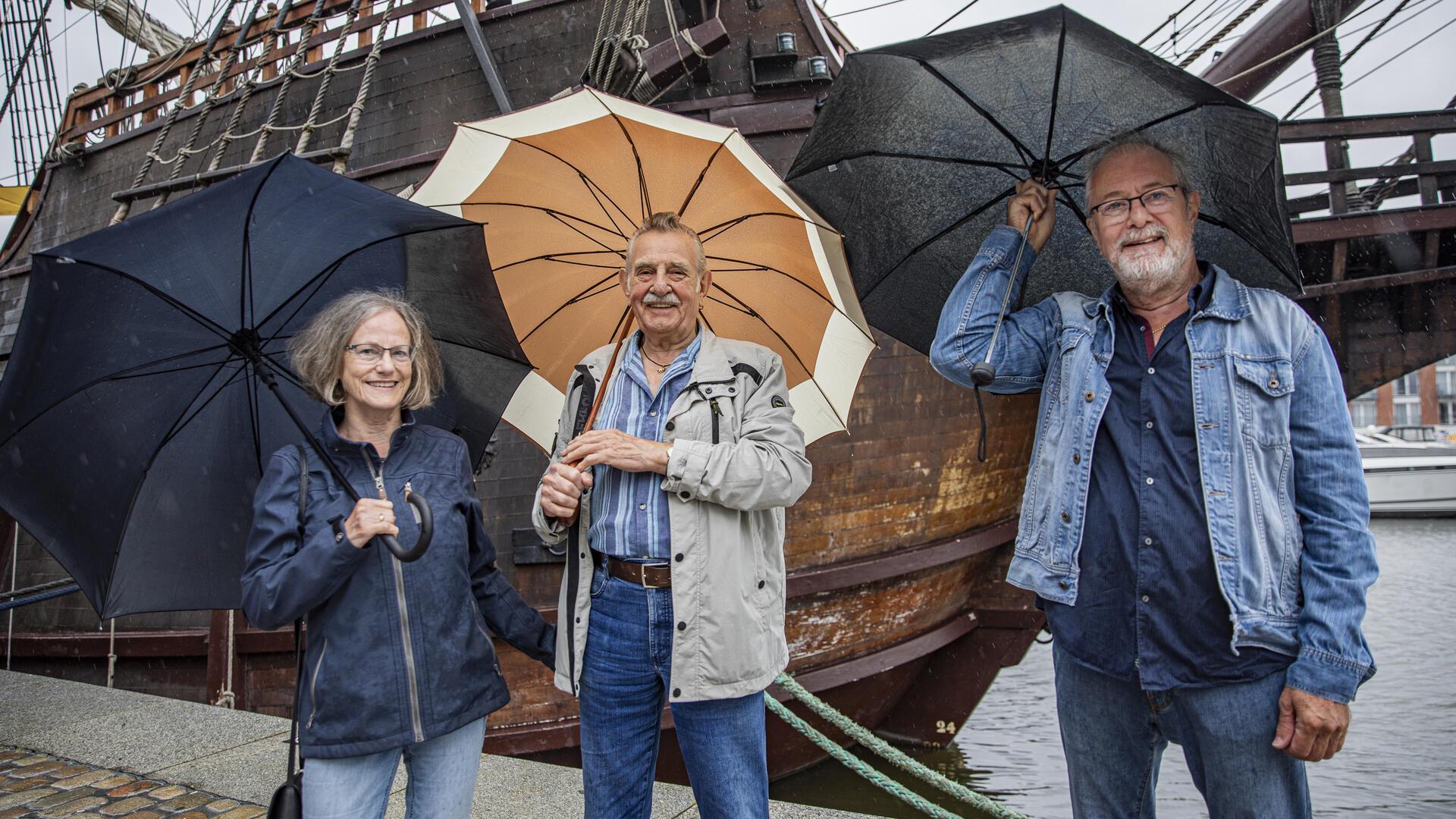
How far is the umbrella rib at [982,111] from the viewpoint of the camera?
6.88 ft

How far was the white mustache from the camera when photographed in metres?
1.77

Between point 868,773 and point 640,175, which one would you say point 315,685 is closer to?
point 640,175

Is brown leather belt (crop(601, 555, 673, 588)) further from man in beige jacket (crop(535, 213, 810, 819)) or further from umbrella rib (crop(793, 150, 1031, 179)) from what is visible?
umbrella rib (crop(793, 150, 1031, 179))

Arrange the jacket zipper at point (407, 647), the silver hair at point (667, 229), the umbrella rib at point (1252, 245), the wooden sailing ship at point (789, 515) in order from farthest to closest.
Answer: the wooden sailing ship at point (789, 515) → the umbrella rib at point (1252, 245) → the silver hair at point (667, 229) → the jacket zipper at point (407, 647)

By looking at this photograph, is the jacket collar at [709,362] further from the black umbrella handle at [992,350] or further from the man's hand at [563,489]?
the black umbrella handle at [992,350]

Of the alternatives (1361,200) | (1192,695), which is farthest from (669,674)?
(1361,200)

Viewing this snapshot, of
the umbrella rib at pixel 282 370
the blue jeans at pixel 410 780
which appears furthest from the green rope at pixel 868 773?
the umbrella rib at pixel 282 370

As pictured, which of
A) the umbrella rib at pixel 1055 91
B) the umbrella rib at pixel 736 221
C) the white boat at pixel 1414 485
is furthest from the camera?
the white boat at pixel 1414 485

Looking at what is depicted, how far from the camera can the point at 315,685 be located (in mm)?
1701

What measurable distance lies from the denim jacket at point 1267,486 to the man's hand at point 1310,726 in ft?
0.06

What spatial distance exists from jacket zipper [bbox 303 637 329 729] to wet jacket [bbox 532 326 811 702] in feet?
1.46

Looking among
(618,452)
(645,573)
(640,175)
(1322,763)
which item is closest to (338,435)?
(618,452)

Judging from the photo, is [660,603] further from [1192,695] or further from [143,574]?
[143,574]

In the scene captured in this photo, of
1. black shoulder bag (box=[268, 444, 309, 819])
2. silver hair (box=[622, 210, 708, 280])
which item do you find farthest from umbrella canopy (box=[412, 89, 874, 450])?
black shoulder bag (box=[268, 444, 309, 819])
